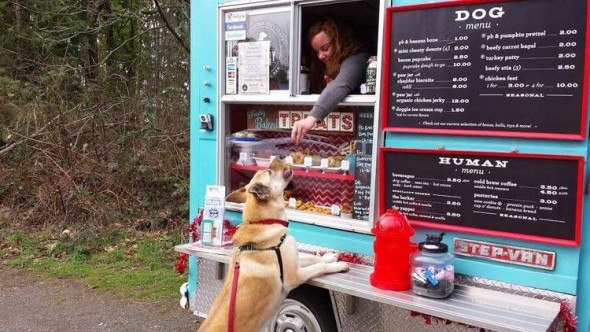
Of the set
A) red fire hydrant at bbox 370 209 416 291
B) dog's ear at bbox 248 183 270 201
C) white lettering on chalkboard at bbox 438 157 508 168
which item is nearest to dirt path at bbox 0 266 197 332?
dog's ear at bbox 248 183 270 201

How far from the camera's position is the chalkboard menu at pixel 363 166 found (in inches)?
152

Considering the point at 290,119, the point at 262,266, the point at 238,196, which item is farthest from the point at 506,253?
the point at 290,119

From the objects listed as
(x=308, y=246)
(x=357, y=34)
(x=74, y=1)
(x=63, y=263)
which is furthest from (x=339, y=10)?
(x=74, y=1)

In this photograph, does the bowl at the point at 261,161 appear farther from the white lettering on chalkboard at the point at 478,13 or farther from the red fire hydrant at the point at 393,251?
the white lettering on chalkboard at the point at 478,13

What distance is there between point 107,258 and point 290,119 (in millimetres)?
4010

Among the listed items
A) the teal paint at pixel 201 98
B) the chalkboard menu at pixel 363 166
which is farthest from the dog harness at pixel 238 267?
the teal paint at pixel 201 98

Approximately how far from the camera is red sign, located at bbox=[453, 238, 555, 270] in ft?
9.88

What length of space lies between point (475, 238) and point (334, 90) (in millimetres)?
1376

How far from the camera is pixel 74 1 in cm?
1120

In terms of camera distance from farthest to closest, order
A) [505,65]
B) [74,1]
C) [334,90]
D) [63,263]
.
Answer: [74,1], [63,263], [334,90], [505,65]

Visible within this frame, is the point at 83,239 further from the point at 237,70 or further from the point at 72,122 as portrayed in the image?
the point at 237,70

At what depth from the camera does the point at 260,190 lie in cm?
363

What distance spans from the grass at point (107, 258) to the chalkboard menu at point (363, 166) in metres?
2.97

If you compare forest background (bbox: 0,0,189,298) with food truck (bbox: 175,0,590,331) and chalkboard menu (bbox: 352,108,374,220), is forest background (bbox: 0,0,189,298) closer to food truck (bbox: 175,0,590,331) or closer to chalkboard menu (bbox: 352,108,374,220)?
food truck (bbox: 175,0,590,331)
